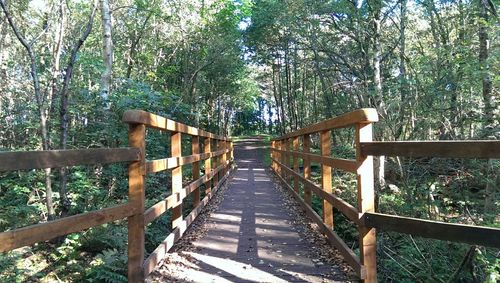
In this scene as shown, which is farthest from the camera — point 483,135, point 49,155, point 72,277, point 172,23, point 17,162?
point 172,23

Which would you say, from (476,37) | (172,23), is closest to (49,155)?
(476,37)

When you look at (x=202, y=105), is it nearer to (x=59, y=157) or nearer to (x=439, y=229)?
(x=59, y=157)

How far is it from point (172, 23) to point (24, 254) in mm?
13021

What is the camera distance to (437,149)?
106 inches

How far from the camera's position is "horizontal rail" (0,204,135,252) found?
6.50ft

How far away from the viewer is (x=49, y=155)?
2260mm

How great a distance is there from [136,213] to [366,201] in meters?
1.92

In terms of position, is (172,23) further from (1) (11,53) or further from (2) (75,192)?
(2) (75,192)

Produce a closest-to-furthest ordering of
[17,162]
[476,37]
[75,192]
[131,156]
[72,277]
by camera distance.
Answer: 1. [17,162]
2. [131,156]
3. [72,277]
4. [75,192]
5. [476,37]

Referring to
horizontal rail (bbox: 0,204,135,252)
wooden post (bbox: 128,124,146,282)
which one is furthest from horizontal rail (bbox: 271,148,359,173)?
horizontal rail (bbox: 0,204,135,252)

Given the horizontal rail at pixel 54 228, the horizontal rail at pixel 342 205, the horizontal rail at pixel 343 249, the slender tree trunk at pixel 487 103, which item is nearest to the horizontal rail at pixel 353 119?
the horizontal rail at pixel 342 205

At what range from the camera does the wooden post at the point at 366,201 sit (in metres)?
3.27

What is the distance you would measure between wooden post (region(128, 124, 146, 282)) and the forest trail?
35cm

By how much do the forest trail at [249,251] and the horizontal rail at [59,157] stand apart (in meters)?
1.28
